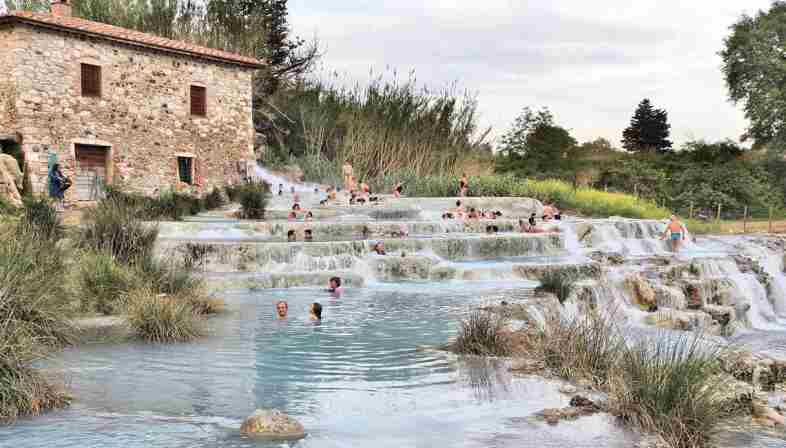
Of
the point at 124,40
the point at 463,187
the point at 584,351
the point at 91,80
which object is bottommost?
the point at 584,351

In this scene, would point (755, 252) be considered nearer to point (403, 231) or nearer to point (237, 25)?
point (403, 231)

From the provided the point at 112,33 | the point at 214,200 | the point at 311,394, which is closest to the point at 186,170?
the point at 214,200

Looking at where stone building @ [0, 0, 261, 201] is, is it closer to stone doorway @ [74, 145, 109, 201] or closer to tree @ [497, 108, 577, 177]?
stone doorway @ [74, 145, 109, 201]

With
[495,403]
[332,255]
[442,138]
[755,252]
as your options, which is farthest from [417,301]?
[442,138]

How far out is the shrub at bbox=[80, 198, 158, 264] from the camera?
10.1 meters

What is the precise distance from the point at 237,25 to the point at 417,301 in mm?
20953

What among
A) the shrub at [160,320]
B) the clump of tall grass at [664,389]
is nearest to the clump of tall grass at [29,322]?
the shrub at [160,320]

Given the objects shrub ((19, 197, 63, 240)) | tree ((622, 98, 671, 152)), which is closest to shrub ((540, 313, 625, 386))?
shrub ((19, 197, 63, 240))

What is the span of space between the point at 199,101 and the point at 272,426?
1990 centimetres

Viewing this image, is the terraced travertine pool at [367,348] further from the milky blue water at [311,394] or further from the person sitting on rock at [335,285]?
the person sitting on rock at [335,285]

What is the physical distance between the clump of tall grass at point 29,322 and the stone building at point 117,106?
11091 mm

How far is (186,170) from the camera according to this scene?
23.1 meters

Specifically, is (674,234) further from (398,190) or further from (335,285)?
(335,285)

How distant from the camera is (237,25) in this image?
93.7 feet
